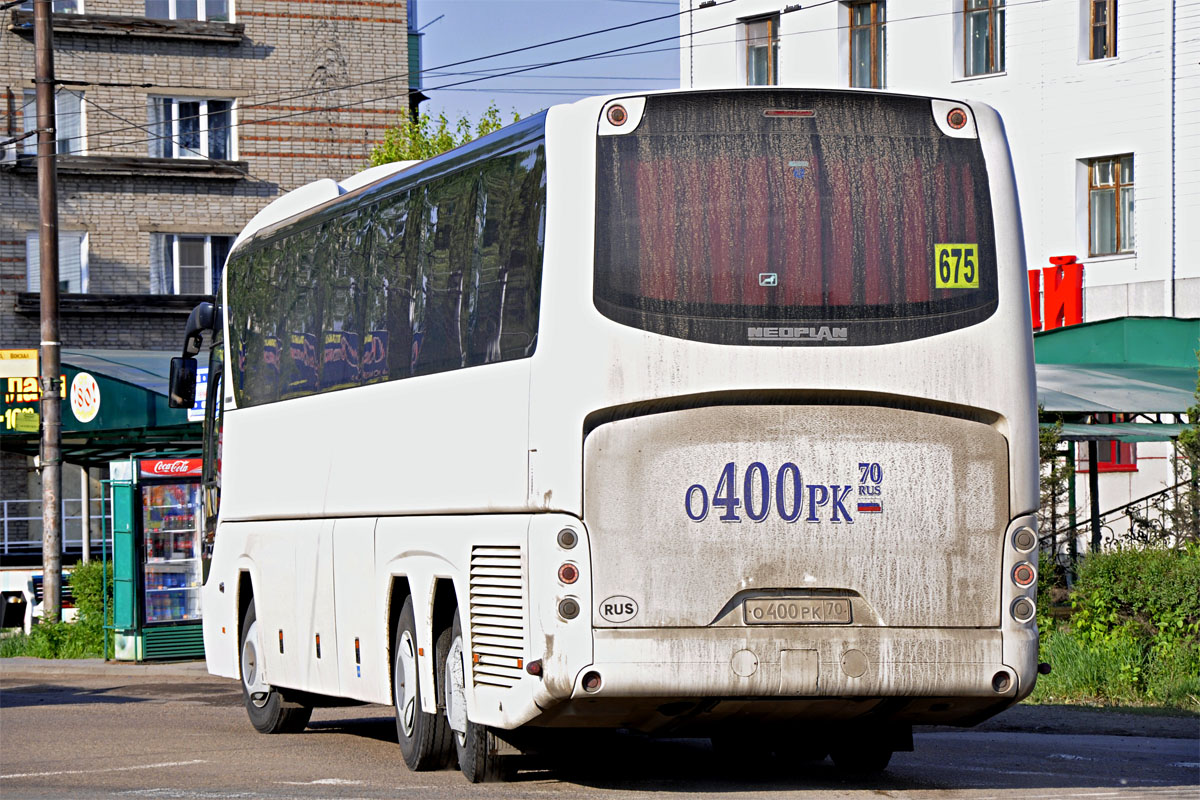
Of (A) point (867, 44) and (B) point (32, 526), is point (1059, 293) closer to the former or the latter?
(A) point (867, 44)

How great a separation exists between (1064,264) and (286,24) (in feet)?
54.8

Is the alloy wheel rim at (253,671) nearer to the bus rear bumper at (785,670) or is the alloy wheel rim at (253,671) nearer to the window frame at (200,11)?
the bus rear bumper at (785,670)

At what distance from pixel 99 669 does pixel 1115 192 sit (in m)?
17.9

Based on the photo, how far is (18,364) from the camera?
2870 centimetres

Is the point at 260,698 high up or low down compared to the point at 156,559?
down

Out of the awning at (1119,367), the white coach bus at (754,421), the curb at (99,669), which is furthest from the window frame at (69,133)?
the white coach bus at (754,421)

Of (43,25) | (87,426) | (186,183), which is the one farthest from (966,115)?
(186,183)

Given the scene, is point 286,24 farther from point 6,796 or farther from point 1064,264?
point 6,796

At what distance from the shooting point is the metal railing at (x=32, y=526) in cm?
3856

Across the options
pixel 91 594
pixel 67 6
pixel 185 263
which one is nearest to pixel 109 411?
pixel 91 594

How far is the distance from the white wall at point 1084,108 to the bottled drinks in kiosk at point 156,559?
14202mm

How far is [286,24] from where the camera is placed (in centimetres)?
4134

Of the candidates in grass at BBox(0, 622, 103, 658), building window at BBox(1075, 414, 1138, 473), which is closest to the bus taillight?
grass at BBox(0, 622, 103, 658)

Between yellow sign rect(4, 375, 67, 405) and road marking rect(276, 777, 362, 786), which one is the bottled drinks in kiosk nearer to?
yellow sign rect(4, 375, 67, 405)
